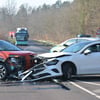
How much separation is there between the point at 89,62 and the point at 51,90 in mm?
3588

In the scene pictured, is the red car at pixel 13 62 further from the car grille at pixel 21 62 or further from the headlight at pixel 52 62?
the headlight at pixel 52 62

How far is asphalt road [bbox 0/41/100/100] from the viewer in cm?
1078

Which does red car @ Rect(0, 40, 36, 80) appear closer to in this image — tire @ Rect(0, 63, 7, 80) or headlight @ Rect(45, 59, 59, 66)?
tire @ Rect(0, 63, 7, 80)

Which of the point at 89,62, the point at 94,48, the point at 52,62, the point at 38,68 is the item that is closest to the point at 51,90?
the point at 38,68

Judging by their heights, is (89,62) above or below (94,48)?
below

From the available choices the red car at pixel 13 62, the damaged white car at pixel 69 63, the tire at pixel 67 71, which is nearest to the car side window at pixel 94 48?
the damaged white car at pixel 69 63

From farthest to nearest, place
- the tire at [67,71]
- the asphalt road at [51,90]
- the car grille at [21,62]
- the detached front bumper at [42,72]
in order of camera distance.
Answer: the tire at [67,71], the car grille at [21,62], the detached front bumper at [42,72], the asphalt road at [51,90]

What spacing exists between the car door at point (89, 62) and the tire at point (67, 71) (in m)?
0.35

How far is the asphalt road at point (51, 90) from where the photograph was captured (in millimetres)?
10781

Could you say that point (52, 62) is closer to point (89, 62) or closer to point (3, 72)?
point (89, 62)

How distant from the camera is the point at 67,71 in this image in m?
15.2

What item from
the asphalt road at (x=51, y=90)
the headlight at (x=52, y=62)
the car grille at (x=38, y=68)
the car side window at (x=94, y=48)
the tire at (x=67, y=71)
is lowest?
the asphalt road at (x=51, y=90)

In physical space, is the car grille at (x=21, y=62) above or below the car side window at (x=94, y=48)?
below

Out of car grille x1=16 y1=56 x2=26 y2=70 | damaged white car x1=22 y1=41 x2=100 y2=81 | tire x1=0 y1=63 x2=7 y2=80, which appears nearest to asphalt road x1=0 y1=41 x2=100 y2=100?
damaged white car x1=22 y1=41 x2=100 y2=81
